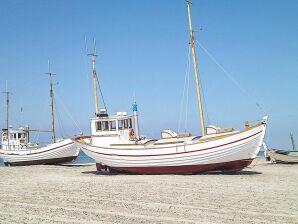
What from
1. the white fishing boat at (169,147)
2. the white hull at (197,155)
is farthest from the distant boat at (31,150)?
the white hull at (197,155)

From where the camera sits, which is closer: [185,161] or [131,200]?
[131,200]

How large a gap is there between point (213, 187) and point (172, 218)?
6.24 m

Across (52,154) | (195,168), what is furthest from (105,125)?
(52,154)

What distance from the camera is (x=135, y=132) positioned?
972 inches

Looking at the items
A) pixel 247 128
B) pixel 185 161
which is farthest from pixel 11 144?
pixel 247 128

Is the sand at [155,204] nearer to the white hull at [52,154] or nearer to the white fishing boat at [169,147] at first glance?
the white fishing boat at [169,147]

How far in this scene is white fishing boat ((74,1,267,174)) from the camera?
1956 centimetres

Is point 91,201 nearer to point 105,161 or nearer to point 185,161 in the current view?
point 185,161

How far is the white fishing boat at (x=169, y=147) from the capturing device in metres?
19.6

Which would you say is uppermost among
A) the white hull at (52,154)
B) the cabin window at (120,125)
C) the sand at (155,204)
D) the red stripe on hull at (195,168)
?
the cabin window at (120,125)

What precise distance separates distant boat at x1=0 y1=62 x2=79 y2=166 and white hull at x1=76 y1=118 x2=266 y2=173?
15695 mm

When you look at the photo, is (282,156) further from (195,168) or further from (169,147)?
(169,147)

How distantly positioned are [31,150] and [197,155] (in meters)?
23.9

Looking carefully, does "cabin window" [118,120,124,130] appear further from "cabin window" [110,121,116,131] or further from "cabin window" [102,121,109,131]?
"cabin window" [102,121,109,131]
